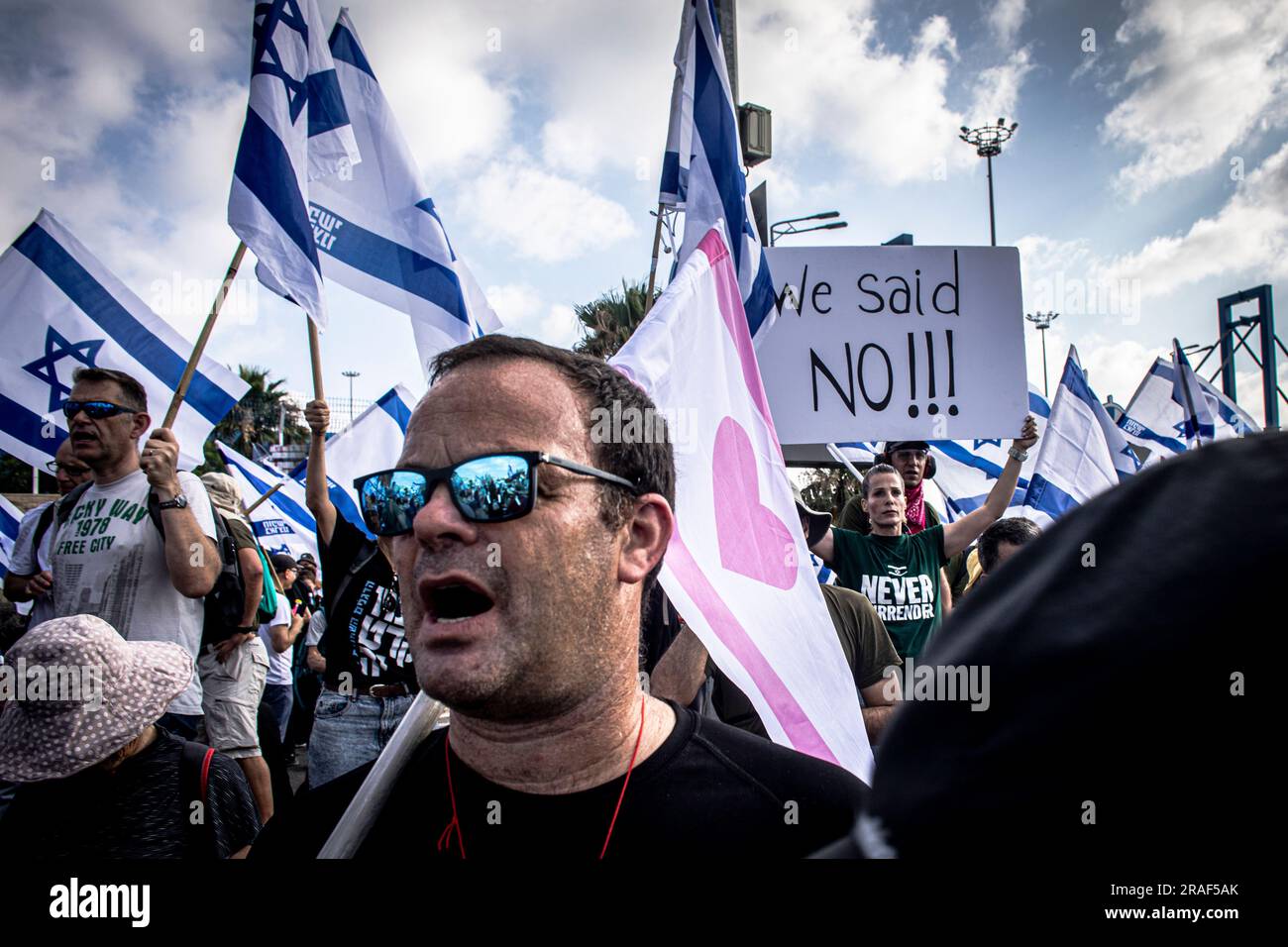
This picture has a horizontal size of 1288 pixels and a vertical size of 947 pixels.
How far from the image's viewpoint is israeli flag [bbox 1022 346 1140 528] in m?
5.67

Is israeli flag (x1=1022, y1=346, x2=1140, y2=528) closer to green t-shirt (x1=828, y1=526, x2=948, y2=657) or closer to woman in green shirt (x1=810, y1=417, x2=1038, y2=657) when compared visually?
woman in green shirt (x1=810, y1=417, x2=1038, y2=657)

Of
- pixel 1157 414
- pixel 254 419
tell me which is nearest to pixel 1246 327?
pixel 1157 414

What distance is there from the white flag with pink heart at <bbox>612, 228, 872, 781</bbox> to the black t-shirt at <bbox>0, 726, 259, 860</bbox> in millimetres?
1460

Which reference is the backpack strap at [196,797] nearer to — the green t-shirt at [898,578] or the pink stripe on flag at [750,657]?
the pink stripe on flag at [750,657]

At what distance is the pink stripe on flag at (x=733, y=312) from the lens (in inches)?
120

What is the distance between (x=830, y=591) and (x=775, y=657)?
4.05ft

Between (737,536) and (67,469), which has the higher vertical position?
(67,469)

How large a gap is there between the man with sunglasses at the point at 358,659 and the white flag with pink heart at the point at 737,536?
1717 millimetres

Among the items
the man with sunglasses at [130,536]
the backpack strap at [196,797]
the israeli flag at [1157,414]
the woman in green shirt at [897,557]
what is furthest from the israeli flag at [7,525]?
the israeli flag at [1157,414]

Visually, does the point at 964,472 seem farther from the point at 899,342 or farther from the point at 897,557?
the point at 899,342

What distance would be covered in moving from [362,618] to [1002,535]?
3190 mm

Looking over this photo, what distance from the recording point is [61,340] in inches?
180
